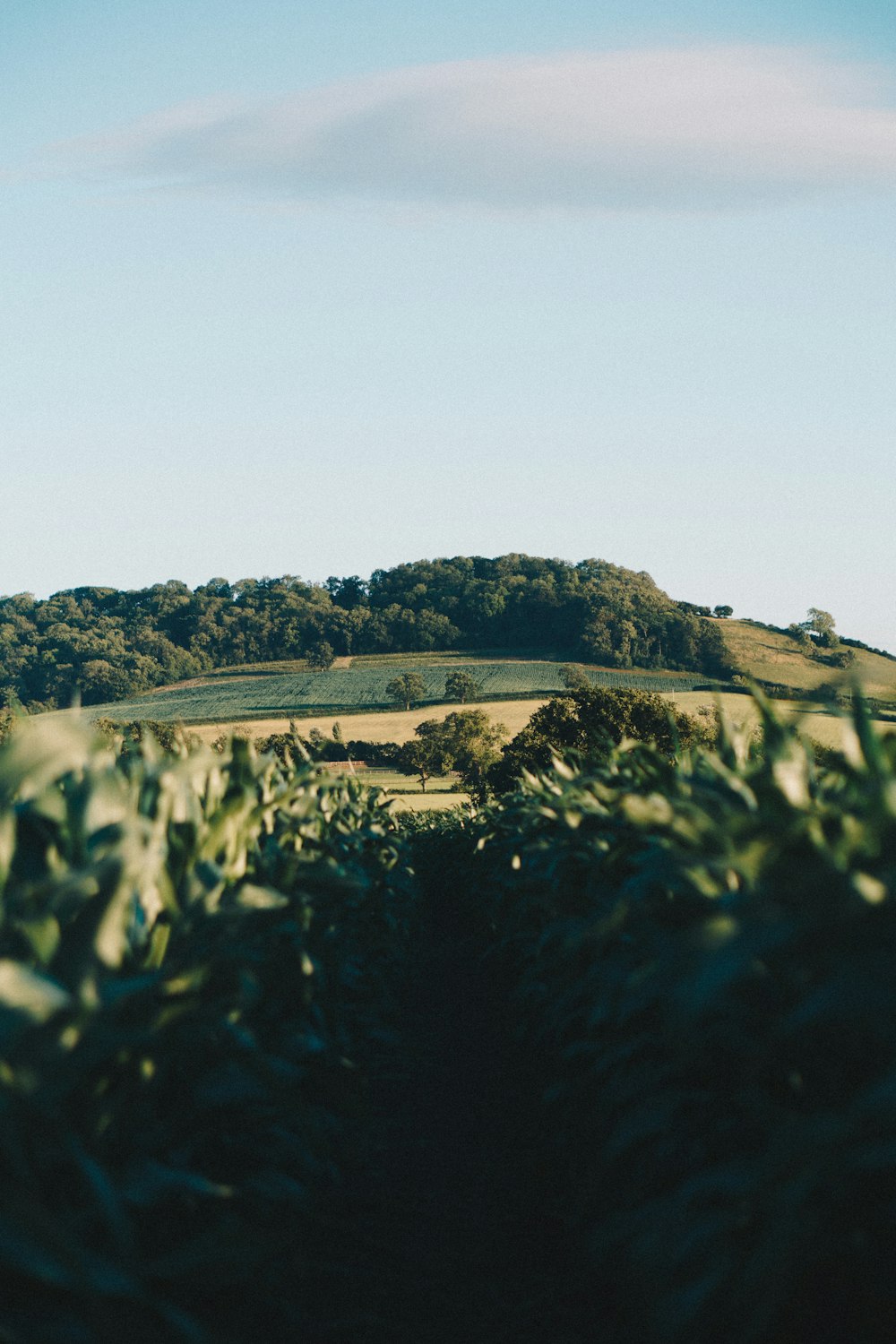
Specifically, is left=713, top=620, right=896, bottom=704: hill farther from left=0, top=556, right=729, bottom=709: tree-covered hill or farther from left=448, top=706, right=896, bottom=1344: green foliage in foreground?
left=448, top=706, right=896, bottom=1344: green foliage in foreground

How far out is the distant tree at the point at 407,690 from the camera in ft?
226

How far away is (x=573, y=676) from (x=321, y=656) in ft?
78.6

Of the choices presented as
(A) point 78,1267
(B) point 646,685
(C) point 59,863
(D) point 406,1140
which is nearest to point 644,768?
(D) point 406,1140

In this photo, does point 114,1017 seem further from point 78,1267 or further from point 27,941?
point 78,1267

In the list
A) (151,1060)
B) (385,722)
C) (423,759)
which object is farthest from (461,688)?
(151,1060)

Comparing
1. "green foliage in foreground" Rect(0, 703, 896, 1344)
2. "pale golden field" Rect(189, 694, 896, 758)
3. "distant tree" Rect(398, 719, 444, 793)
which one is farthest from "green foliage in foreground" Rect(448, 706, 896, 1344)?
"pale golden field" Rect(189, 694, 896, 758)

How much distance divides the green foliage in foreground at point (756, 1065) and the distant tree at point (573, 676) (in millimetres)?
62337

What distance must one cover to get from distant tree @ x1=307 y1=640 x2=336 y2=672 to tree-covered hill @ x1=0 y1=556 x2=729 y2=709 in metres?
0.50

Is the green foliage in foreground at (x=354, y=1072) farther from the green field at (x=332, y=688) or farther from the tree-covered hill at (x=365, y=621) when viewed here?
the tree-covered hill at (x=365, y=621)

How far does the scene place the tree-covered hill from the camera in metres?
71.5

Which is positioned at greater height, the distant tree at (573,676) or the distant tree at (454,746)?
the distant tree at (573,676)

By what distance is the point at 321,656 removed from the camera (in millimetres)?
Answer: 83312

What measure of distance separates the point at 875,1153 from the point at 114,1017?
1.59 meters

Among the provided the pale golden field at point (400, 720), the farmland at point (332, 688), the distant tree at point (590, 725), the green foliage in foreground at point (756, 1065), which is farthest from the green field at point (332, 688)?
the green foliage in foreground at point (756, 1065)
